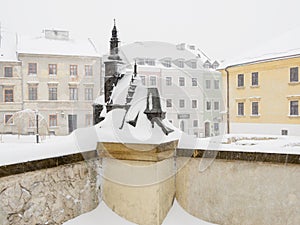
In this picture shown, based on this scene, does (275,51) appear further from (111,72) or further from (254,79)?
(111,72)

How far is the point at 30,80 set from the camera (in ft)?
11.6

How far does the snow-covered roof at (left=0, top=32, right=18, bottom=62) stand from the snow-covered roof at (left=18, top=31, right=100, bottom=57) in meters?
0.08

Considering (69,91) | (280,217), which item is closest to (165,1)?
(69,91)

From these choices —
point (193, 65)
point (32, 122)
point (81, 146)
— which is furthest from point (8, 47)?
point (81, 146)

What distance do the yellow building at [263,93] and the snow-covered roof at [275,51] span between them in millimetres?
13

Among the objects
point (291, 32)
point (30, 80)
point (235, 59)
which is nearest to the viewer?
point (30, 80)

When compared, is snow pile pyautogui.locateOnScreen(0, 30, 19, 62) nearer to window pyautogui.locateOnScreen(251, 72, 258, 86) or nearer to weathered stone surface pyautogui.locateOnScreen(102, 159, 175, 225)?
weathered stone surface pyautogui.locateOnScreen(102, 159, 175, 225)

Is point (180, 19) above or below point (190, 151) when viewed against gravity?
above

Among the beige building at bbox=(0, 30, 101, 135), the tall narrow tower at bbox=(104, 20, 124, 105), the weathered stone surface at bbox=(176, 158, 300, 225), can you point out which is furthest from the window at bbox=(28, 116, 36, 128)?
the weathered stone surface at bbox=(176, 158, 300, 225)

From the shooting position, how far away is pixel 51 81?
3398 millimetres

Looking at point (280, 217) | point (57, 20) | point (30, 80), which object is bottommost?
point (280, 217)

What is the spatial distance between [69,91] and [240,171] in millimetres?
2138

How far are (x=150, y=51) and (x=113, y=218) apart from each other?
119cm

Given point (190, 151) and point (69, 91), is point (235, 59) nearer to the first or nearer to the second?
point (69, 91)
